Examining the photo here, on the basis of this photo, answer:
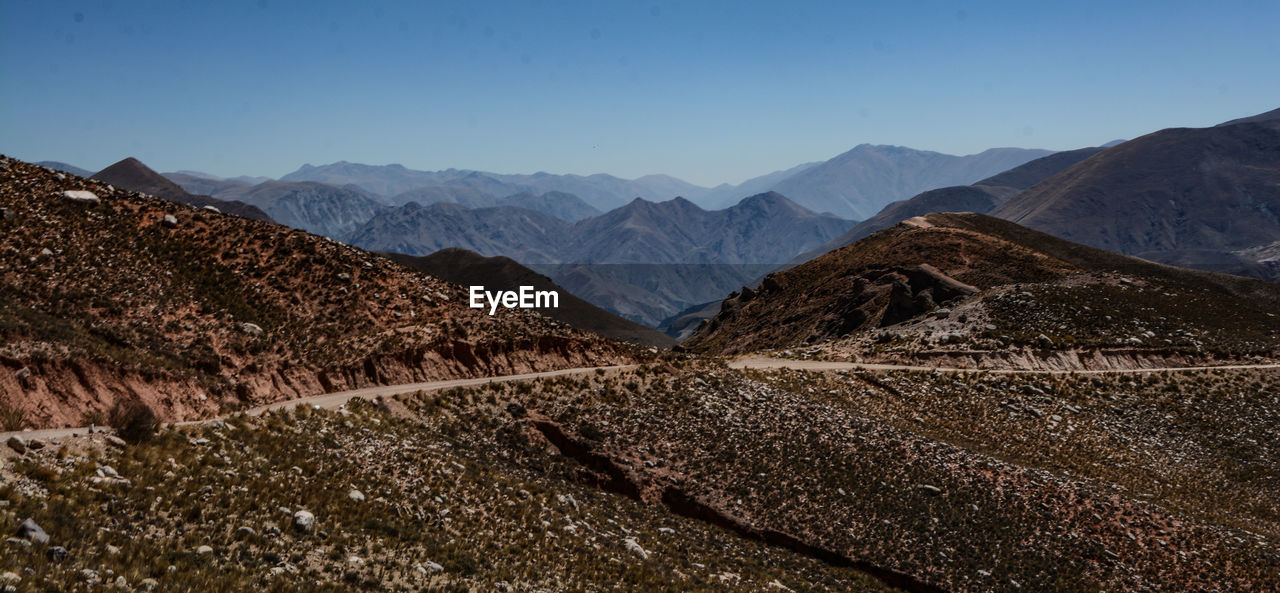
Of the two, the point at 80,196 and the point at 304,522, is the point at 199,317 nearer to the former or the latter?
the point at 80,196

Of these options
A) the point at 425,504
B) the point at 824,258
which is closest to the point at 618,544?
the point at 425,504

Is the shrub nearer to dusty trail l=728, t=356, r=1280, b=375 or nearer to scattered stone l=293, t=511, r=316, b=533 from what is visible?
scattered stone l=293, t=511, r=316, b=533

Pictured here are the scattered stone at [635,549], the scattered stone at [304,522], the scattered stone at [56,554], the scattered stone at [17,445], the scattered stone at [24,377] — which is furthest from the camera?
the scattered stone at [24,377]

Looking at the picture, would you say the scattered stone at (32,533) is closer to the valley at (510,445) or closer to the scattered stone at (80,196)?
the valley at (510,445)

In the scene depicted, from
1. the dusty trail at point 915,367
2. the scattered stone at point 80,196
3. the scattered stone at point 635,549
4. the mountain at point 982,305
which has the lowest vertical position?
the dusty trail at point 915,367

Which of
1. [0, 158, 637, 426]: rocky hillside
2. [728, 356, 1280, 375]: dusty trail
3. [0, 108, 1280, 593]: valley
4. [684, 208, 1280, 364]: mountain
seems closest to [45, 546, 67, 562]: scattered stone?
[0, 108, 1280, 593]: valley

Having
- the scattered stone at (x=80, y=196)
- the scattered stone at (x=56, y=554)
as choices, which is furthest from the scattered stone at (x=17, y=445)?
the scattered stone at (x=80, y=196)

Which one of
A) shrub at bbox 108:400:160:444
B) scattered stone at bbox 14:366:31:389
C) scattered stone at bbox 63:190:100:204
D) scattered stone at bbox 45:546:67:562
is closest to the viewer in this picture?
scattered stone at bbox 45:546:67:562
